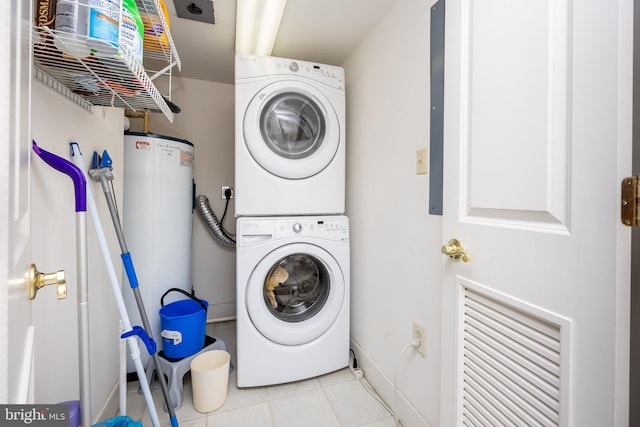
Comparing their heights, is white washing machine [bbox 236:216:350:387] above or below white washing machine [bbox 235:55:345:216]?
below

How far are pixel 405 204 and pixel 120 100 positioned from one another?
4.22 feet

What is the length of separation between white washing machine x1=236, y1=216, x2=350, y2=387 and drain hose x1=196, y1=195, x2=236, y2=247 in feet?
2.81

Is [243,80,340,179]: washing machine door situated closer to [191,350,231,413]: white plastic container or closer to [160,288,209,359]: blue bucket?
[160,288,209,359]: blue bucket

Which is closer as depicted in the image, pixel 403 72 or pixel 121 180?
pixel 403 72

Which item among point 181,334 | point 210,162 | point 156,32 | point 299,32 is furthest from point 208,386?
point 299,32

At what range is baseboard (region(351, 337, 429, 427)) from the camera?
1237 mm

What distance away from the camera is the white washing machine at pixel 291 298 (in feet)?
4.94

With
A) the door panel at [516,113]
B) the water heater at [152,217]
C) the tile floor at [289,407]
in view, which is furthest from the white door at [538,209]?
the water heater at [152,217]

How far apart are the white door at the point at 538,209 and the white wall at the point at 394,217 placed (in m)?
0.26

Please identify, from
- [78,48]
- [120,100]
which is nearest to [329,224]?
[120,100]

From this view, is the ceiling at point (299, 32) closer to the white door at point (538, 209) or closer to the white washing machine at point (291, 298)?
the white door at point (538, 209)

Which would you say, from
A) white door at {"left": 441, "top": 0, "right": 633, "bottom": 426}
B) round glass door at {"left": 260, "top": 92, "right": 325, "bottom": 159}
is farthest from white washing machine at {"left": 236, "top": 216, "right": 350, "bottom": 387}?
white door at {"left": 441, "top": 0, "right": 633, "bottom": 426}

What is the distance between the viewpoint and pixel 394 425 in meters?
1.32

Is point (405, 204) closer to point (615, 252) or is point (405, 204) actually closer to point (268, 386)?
point (615, 252)
